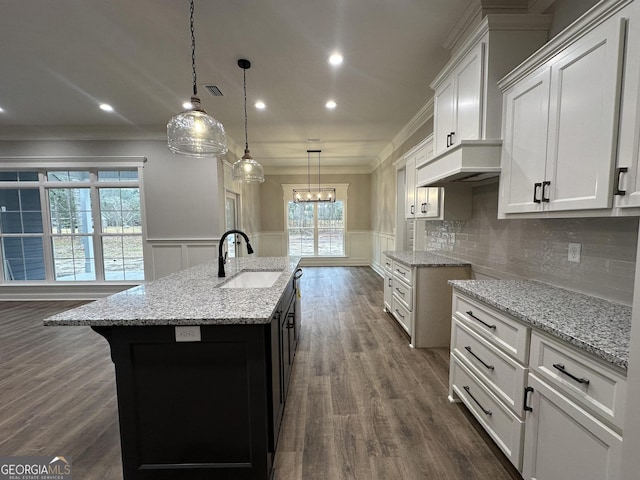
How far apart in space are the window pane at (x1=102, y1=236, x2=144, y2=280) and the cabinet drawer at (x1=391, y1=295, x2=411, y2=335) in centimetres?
431

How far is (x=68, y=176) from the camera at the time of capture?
4688 millimetres

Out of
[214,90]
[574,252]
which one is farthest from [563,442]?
[214,90]

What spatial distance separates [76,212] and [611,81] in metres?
6.54

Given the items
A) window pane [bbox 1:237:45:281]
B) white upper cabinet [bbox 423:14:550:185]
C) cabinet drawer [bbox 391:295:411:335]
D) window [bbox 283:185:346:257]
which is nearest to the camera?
white upper cabinet [bbox 423:14:550:185]

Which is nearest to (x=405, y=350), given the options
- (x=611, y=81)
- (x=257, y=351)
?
(x=257, y=351)

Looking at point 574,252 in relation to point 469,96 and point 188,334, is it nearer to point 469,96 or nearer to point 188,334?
point 469,96

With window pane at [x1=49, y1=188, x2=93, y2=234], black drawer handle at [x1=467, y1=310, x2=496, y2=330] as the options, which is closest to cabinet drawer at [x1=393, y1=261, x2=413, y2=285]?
black drawer handle at [x1=467, y1=310, x2=496, y2=330]

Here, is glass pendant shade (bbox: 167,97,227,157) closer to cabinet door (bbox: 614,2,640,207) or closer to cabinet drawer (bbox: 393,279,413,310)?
cabinet door (bbox: 614,2,640,207)

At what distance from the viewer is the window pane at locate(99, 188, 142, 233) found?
472cm

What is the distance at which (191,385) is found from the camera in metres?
1.33

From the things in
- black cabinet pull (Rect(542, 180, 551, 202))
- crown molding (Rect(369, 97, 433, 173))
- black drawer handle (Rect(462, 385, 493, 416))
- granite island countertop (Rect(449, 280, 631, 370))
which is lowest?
black drawer handle (Rect(462, 385, 493, 416))

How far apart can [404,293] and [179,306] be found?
8.13 feet

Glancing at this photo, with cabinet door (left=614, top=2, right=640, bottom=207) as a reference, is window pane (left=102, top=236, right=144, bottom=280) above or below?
below

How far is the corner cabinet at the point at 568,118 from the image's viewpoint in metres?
1.16
